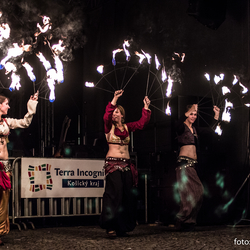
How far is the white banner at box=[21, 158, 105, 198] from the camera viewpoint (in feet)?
23.4

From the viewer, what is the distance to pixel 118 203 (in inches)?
224

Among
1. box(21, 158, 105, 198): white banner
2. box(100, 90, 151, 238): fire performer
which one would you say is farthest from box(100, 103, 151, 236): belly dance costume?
box(21, 158, 105, 198): white banner

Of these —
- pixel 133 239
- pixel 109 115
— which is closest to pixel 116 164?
pixel 109 115

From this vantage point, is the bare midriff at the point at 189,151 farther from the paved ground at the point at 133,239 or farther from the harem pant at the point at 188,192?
the paved ground at the point at 133,239

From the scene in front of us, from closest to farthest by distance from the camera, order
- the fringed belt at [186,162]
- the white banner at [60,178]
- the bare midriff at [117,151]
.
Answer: the bare midriff at [117,151], the fringed belt at [186,162], the white banner at [60,178]

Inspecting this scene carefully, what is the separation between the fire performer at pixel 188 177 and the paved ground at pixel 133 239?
10.1 inches

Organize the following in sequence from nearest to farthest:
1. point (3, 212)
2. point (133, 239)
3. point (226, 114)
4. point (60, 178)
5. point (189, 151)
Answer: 1. point (3, 212)
2. point (133, 239)
3. point (189, 151)
4. point (60, 178)
5. point (226, 114)

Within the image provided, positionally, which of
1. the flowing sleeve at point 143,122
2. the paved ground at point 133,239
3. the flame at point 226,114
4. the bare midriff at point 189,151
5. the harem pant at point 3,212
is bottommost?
the paved ground at point 133,239

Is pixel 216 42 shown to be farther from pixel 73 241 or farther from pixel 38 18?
pixel 73 241

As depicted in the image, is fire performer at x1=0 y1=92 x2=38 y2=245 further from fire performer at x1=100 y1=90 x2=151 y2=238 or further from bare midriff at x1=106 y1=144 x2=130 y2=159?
bare midriff at x1=106 y1=144 x2=130 y2=159

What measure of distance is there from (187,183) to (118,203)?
144 cm

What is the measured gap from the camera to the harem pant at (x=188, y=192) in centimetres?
652

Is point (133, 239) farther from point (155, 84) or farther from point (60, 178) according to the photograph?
point (155, 84)

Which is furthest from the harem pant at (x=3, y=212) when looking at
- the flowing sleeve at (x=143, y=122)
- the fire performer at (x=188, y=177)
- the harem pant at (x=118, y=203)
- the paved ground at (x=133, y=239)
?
the fire performer at (x=188, y=177)
